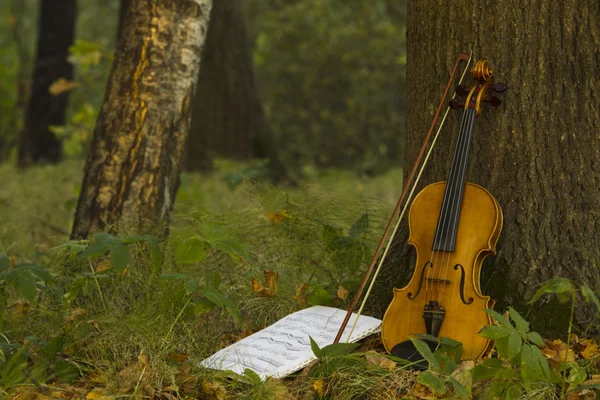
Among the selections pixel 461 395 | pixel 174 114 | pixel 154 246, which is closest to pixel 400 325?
pixel 461 395

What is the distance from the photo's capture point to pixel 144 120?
162 inches

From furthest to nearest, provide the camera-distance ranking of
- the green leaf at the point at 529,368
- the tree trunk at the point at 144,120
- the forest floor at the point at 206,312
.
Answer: the tree trunk at the point at 144,120
the forest floor at the point at 206,312
the green leaf at the point at 529,368

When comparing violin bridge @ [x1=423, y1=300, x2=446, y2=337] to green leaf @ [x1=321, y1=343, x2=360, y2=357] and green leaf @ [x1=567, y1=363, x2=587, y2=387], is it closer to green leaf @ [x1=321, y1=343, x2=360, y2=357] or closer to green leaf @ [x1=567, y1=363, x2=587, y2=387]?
green leaf @ [x1=321, y1=343, x2=360, y2=357]

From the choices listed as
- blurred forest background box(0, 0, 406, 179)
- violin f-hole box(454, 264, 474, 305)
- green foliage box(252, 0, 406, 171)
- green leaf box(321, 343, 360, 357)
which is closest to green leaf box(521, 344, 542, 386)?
violin f-hole box(454, 264, 474, 305)

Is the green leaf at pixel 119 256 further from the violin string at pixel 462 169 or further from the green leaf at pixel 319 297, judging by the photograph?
the violin string at pixel 462 169

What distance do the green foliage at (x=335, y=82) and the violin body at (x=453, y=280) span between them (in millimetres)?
10166

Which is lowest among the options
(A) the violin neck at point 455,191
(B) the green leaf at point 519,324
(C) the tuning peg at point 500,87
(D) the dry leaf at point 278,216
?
(B) the green leaf at point 519,324

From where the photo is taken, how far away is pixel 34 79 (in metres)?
11.0

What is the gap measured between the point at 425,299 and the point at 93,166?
1934 millimetres

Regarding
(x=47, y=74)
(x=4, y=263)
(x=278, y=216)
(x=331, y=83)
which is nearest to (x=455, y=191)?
(x=278, y=216)

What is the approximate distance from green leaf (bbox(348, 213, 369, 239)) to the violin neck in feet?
2.48

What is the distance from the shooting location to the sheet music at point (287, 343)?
2.94 metres

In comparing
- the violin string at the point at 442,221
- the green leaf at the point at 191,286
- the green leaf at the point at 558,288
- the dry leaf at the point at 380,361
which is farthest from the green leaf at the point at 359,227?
the green leaf at the point at 558,288

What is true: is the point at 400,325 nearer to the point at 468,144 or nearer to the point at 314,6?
the point at 468,144
